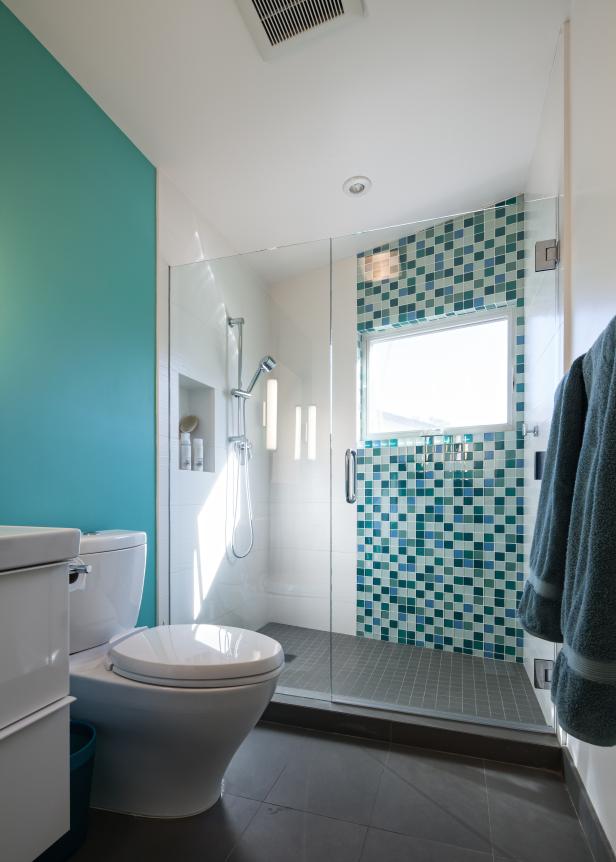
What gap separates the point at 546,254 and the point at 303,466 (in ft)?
4.10

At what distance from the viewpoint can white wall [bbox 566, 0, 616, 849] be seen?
45.4 inches

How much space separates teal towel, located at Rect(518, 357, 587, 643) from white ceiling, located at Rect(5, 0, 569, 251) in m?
1.29

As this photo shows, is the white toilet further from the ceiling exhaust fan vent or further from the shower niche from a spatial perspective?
the ceiling exhaust fan vent

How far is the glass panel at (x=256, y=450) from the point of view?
88.7 inches

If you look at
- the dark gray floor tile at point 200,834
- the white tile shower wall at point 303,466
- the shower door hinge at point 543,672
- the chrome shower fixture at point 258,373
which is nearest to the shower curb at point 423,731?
the shower door hinge at point 543,672

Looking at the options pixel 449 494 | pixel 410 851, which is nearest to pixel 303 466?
pixel 449 494

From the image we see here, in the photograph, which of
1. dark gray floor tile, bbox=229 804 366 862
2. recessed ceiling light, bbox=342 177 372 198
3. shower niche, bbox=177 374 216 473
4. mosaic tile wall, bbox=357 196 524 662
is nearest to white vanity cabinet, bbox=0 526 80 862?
dark gray floor tile, bbox=229 804 366 862

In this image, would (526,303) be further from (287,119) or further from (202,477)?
(202,477)

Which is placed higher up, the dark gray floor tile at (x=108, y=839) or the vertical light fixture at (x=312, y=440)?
the vertical light fixture at (x=312, y=440)

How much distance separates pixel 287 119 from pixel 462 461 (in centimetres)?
158

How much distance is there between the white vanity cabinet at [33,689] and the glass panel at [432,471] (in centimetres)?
127

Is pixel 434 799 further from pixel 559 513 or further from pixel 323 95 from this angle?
pixel 323 95

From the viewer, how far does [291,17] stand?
1543 millimetres

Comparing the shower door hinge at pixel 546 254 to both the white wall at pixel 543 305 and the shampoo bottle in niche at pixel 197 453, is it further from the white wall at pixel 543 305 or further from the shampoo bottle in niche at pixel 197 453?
the shampoo bottle in niche at pixel 197 453
